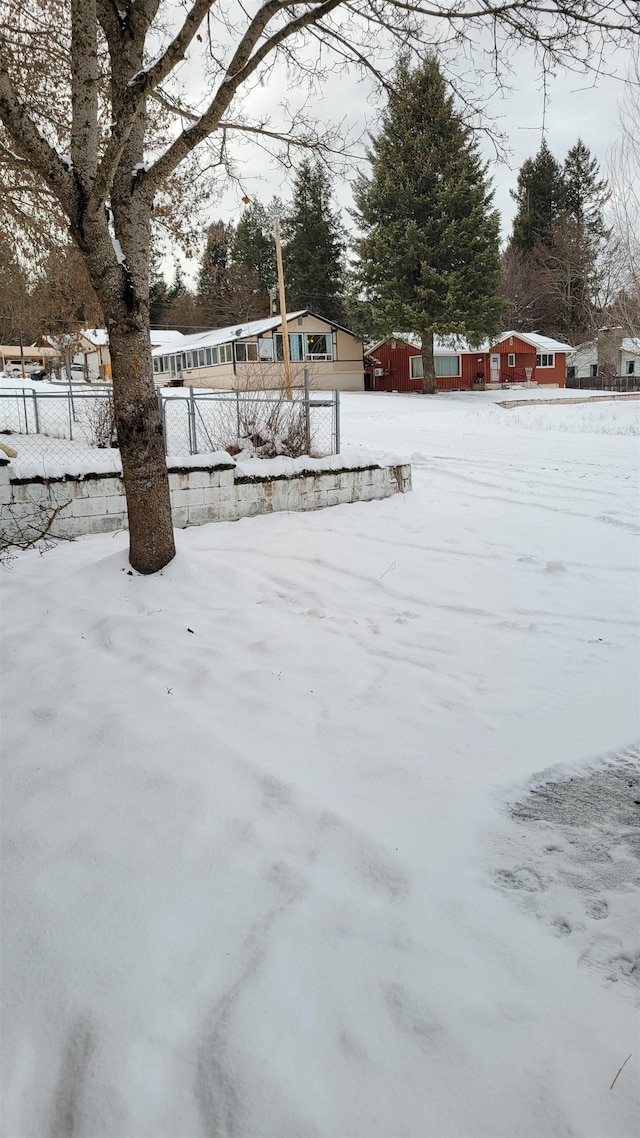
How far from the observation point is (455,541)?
6.49 metres

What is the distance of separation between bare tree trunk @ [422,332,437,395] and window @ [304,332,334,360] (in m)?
5.45

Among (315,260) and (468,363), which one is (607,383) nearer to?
(468,363)

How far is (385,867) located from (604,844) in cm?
82

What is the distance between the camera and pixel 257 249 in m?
50.1

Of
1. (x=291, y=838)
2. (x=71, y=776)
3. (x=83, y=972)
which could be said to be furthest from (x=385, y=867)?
(x=71, y=776)

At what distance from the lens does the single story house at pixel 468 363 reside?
126ft

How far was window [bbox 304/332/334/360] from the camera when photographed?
117 feet

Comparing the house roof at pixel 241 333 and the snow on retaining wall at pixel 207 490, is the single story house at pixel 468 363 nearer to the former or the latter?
the house roof at pixel 241 333

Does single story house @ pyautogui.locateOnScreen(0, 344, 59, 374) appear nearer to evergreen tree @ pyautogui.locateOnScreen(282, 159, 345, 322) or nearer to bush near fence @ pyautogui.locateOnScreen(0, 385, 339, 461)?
evergreen tree @ pyautogui.locateOnScreen(282, 159, 345, 322)

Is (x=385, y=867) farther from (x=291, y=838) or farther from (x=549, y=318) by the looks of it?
(x=549, y=318)

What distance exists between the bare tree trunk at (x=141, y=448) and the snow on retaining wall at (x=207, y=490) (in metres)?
1.84

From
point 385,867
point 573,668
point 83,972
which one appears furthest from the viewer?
point 573,668

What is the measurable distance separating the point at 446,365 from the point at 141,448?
3696 cm

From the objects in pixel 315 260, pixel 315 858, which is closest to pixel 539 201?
pixel 315 260
